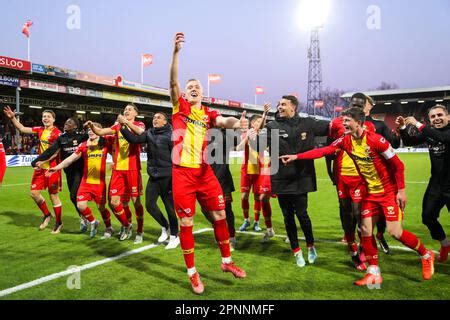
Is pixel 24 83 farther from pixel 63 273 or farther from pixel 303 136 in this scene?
pixel 303 136

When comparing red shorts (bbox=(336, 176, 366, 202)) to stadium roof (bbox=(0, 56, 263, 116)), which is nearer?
red shorts (bbox=(336, 176, 366, 202))

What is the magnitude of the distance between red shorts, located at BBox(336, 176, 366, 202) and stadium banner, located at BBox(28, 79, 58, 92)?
1116 inches

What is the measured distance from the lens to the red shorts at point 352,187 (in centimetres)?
517

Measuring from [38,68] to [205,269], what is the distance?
91.6 ft

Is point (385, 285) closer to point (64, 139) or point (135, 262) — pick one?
point (135, 262)

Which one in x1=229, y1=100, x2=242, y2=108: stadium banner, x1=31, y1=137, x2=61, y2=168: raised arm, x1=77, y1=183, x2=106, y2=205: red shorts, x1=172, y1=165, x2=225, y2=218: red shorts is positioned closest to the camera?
x1=172, y1=165, x2=225, y2=218: red shorts

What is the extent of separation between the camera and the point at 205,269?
5.09 metres

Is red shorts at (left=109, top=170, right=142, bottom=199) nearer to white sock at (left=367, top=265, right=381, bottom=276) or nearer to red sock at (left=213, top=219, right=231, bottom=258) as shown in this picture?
red sock at (left=213, top=219, right=231, bottom=258)

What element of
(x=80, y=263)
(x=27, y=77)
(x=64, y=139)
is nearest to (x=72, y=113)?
(x=27, y=77)

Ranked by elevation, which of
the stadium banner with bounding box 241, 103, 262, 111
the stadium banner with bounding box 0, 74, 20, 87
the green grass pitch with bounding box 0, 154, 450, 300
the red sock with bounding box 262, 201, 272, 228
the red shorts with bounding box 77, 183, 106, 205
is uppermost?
the stadium banner with bounding box 241, 103, 262, 111

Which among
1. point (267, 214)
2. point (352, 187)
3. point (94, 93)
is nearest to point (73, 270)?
point (267, 214)

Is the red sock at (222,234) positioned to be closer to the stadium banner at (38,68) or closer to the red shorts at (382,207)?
the red shorts at (382,207)

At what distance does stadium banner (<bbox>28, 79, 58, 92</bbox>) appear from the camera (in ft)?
93.1

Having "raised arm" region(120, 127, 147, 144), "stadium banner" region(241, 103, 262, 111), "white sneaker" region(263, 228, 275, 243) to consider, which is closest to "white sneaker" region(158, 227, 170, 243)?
"raised arm" region(120, 127, 147, 144)
